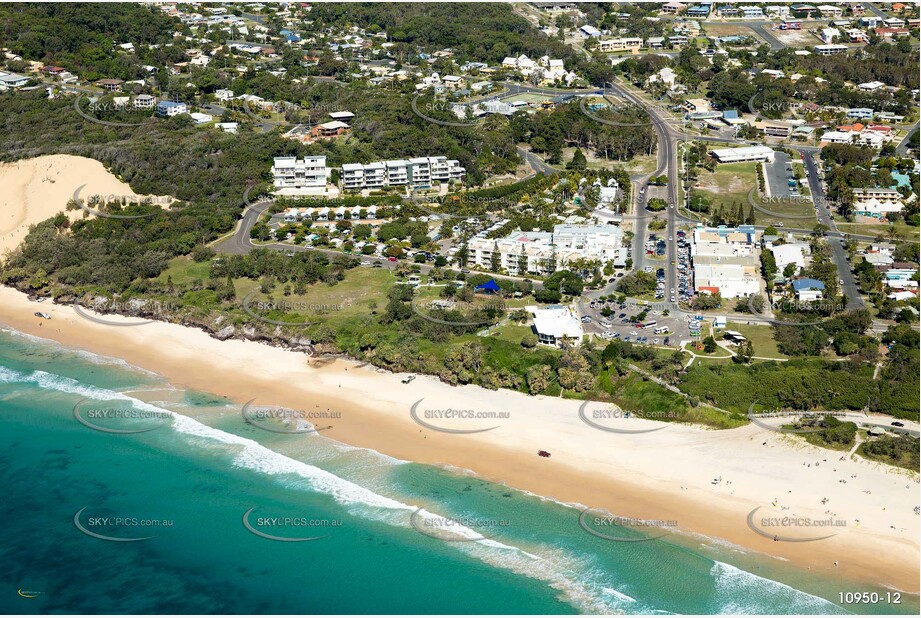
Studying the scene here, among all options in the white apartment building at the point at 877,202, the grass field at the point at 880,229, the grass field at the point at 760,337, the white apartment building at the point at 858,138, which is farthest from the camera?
the white apartment building at the point at 858,138

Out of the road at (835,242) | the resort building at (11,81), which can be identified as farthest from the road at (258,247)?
the resort building at (11,81)

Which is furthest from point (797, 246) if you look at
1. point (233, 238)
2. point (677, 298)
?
point (233, 238)

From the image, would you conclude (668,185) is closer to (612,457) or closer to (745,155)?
(745,155)

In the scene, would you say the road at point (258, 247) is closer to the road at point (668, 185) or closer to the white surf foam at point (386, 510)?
the road at point (668, 185)

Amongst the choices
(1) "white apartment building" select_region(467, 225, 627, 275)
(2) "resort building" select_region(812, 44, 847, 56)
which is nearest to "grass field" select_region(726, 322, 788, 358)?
(1) "white apartment building" select_region(467, 225, 627, 275)

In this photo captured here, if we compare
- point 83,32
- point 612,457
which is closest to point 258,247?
point 612,457

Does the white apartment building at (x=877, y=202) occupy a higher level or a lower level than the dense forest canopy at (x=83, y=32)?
lower

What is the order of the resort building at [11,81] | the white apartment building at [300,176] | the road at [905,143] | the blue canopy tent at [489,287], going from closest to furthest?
the blue canopy tent at [489,287], the white apartment building at [300,176], the road at [905,143], the resort building at [11,81]
